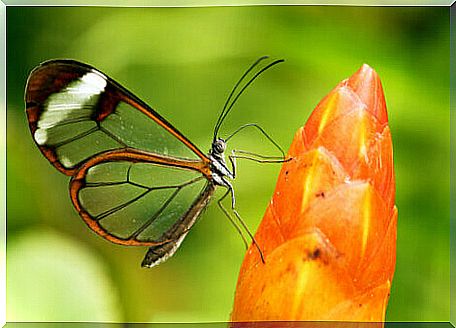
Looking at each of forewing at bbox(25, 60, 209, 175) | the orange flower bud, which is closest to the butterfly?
forewing at bbox(25, 60, 209, 175)

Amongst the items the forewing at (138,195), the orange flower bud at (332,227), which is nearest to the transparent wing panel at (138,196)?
the forewing at (138,195)

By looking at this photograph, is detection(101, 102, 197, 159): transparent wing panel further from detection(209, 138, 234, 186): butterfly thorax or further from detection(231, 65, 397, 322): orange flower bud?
detection(231, 65, 397, 322): orange flower bud

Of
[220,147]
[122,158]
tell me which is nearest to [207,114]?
[220,147]

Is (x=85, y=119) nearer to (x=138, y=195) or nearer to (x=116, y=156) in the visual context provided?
(x=116, y=156)

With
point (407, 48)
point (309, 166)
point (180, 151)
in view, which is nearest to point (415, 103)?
point (407, 48)

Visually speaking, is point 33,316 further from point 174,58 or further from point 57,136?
point 174,58

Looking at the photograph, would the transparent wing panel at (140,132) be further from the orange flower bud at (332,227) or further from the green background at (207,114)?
the orange flower bud at (332,227)
